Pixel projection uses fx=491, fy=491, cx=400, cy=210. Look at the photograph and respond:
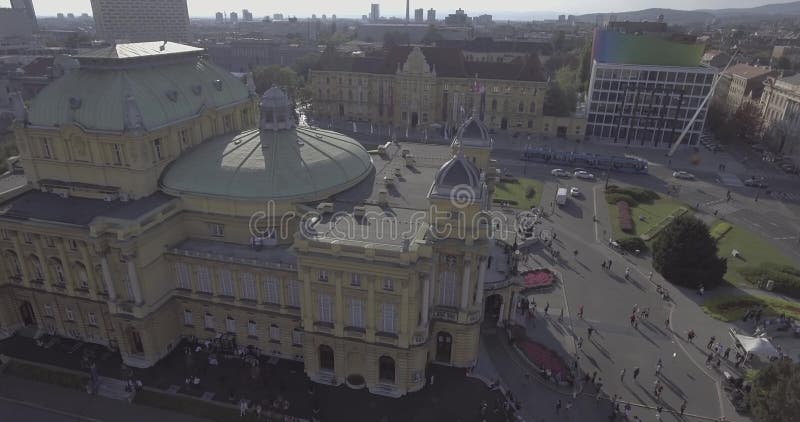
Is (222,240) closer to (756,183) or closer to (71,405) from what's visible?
(71,405)

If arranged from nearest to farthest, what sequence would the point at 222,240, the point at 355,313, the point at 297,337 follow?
the point at 355,313, the point at 297,337, the point at 222,240

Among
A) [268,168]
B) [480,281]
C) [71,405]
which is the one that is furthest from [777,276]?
[71,405]

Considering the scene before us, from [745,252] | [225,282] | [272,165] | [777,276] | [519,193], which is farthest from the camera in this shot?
[519,193]

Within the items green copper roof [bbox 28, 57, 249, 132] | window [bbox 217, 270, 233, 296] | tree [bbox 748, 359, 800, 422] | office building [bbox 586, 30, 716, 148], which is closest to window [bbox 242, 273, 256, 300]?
window [bbox 217, 270, 233, 296]

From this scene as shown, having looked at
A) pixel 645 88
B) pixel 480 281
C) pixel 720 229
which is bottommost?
pixel 720 229

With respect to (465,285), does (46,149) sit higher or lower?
higher

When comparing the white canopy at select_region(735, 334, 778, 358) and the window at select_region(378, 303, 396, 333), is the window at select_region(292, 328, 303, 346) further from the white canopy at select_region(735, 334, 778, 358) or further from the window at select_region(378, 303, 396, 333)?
the white canopy at select_region(735, 334, 778, 358)

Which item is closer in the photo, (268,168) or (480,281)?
(480,281)
